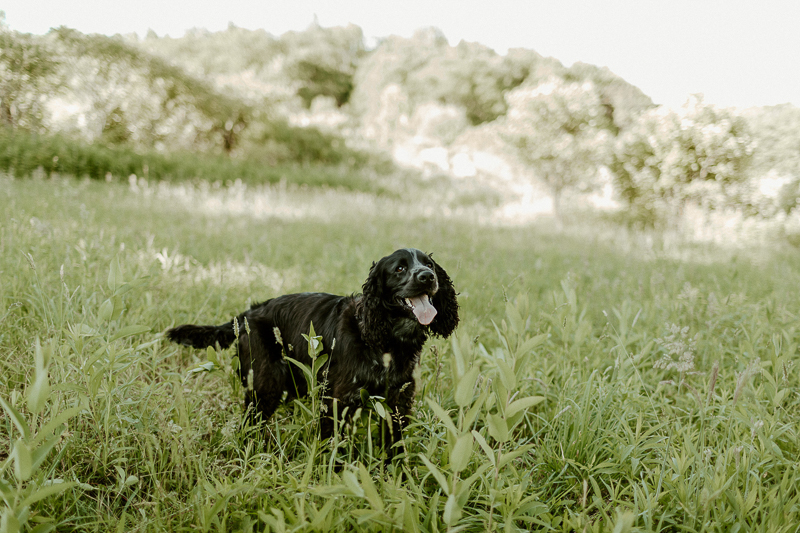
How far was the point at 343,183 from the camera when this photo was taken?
14047mm

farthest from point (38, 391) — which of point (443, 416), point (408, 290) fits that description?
point (408, 290)

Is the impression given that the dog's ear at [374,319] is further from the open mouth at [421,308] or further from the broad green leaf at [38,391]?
the broad green leaf at [38,391]

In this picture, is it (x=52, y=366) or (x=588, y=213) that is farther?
(x=588, y=213)

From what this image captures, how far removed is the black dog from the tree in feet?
34.2

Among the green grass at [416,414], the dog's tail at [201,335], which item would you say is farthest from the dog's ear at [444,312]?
the dog's tail at [201,335]

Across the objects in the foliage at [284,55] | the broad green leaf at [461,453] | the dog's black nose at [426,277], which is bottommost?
the broad green leaf at [461,453]

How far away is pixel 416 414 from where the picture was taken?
7.88ft

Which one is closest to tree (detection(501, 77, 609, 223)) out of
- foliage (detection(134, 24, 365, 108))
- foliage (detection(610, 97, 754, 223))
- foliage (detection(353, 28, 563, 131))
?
foliage (detection(610, 97, 754, 223))

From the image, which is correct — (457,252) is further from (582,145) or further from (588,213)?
(588,213)

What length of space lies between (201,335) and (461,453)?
195 centimetres

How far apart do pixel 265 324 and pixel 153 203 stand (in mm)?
5570

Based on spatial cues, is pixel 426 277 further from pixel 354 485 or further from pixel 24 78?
pixel 24 78

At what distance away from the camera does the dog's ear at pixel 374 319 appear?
228 cm

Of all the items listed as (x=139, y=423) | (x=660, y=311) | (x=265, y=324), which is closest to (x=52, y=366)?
(x=139, y=423)
